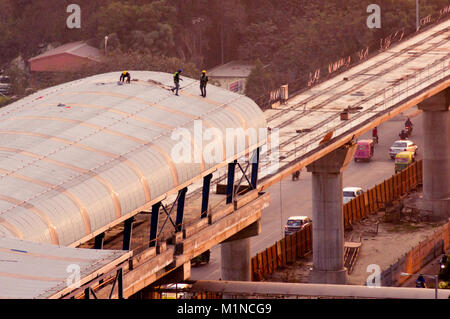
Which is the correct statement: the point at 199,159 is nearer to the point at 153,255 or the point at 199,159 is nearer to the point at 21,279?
the point at 153,255

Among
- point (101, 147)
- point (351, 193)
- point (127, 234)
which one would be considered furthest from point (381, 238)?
point (127, 234)

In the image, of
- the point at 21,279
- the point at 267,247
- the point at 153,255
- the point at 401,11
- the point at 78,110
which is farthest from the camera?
the point at 401,11

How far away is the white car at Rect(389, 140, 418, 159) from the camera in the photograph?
14525 centimetres

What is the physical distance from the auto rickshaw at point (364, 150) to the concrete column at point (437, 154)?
49.2 feet

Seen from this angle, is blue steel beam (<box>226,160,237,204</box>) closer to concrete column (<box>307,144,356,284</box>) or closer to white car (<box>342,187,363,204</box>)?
concrete column (<box>307,144,356,284</box>)

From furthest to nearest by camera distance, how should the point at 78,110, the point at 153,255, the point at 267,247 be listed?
the point at 267,247, the point at 78,110, the point at 153,255

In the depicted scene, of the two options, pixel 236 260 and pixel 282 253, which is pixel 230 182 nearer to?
pixel 236 260

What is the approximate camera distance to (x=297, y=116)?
122250 mm

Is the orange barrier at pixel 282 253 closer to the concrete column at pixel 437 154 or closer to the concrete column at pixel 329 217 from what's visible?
the concrete column at pixel 329 217

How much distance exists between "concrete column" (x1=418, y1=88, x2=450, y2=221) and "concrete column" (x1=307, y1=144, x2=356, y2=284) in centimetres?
1973

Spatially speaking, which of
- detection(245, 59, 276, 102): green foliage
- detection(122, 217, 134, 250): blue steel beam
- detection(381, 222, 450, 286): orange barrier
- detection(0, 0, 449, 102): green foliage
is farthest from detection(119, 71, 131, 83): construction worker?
detection(245, 59, 276, 102): green foliage

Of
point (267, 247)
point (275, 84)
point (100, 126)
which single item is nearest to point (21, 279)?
point (100, 126)

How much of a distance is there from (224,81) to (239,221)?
91.1 meters

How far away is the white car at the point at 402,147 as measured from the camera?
14525cm
